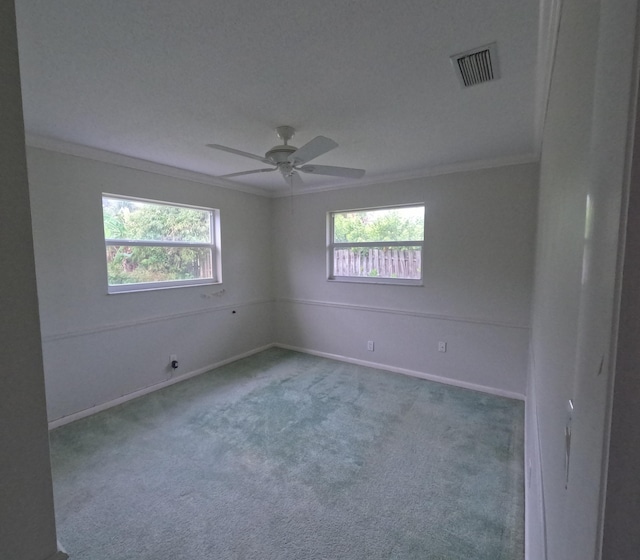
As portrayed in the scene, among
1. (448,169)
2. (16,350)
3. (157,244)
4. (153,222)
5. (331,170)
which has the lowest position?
(16,350)

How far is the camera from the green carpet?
1638 millimetres

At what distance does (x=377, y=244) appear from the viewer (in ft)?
13.2

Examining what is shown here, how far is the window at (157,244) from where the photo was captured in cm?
315

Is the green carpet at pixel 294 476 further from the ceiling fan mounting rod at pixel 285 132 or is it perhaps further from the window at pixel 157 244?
the ceiling fan mounting rod at pixel 285 132

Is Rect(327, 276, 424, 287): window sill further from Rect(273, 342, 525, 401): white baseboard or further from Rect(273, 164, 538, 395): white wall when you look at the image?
Rect(273, 342, 525, 401): white baseboard

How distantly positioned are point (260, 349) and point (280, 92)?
3.69m

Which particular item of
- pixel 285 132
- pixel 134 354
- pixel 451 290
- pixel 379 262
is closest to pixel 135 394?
pixel 134 354

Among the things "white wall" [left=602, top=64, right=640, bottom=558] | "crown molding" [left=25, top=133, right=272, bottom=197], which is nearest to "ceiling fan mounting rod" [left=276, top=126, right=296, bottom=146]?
"crown molding" [left=25, top=133, right=272, bottom=197]

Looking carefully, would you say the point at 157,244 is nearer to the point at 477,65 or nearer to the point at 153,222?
the point at 153,222

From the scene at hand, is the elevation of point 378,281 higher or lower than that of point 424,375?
higher

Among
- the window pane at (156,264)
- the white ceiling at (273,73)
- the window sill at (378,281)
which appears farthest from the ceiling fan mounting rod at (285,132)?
the window sill at (378,281)

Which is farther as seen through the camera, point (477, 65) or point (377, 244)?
point (377, 244)

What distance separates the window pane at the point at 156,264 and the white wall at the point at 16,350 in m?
2.78

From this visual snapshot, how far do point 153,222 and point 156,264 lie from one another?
46cm
